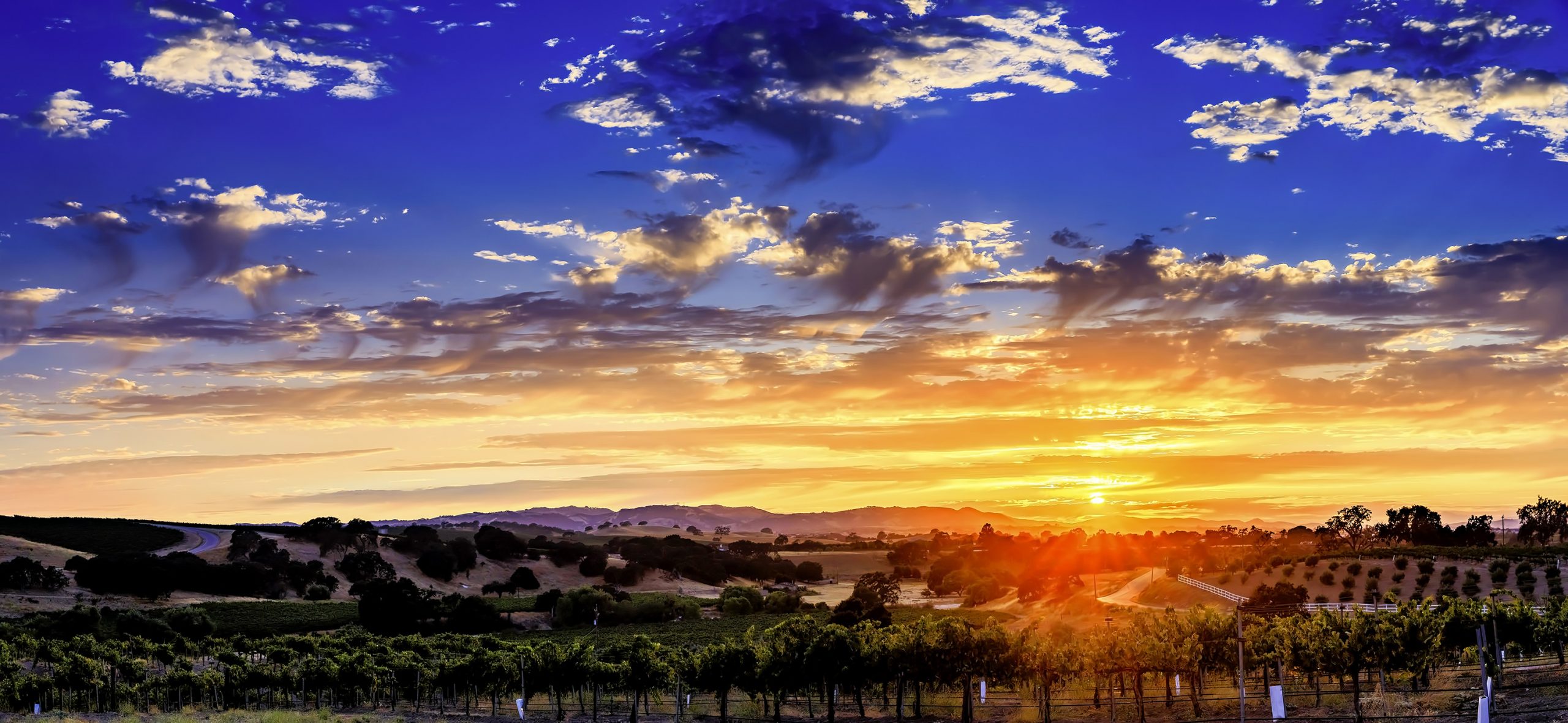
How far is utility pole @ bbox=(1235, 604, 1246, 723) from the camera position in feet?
149

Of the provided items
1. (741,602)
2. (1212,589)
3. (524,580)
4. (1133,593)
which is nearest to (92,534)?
(524,580)

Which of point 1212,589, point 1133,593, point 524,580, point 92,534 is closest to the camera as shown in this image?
point 1212,589

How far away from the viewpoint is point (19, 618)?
99500 mm

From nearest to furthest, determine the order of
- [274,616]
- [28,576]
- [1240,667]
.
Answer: [1240,667] → [274,616] → [28,576]

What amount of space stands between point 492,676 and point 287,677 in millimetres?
12259

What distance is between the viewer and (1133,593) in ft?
406

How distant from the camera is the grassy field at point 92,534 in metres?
157

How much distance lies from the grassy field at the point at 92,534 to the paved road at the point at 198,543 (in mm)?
1833

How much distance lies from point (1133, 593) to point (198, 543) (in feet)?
434

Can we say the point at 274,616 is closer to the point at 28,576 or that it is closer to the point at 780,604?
the point at 28,576

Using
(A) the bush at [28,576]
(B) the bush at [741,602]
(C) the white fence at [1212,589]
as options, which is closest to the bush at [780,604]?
(B) the bush at [741,602]

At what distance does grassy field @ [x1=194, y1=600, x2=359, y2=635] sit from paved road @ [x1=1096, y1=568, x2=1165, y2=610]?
73741mm

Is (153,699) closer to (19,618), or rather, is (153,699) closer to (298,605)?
(19,618)

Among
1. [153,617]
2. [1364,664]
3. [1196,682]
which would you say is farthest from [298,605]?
[1364,664]
